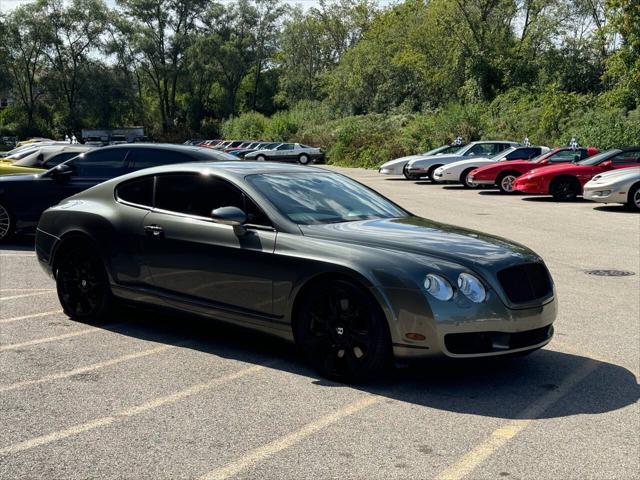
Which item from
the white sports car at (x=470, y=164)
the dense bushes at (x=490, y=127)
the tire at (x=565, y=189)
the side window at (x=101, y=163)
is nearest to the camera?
the side window at (x=101, y=163)

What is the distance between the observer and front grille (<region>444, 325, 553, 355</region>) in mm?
5105

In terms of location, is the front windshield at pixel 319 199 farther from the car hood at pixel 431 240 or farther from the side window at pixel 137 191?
the side window at pixel 137 191

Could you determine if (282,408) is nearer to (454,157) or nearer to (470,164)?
(470,164)

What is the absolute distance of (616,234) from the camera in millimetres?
14469

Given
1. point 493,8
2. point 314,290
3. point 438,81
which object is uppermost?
point 493,8

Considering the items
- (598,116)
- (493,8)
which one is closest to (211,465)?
(598,116)

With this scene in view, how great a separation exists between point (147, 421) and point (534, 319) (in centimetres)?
256

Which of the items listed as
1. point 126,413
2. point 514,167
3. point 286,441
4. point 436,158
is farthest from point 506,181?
point 286,441

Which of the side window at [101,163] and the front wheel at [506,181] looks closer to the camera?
the side window at [101,163]

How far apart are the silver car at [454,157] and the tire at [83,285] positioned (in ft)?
76.1

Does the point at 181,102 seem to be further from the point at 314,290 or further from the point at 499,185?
the point at 314,290

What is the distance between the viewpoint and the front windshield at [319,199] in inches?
237

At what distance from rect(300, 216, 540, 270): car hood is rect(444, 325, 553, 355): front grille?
442mm

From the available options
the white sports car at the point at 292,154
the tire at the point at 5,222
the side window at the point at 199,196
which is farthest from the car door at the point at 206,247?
the white sports car at the point at 292,154
